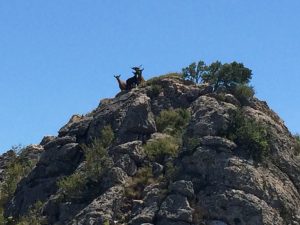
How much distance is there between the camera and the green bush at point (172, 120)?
Answer: 55.2 m

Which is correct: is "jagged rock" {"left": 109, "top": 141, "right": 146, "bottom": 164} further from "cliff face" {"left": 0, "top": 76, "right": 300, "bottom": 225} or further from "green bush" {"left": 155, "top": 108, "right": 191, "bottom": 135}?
"green bush" {"left": 155, "top": 108, "right": 191, "bottom": 135}

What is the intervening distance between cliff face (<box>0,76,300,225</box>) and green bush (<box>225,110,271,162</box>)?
0.08 m

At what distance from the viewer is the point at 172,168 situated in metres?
48.5

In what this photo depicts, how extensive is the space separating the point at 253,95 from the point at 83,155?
14100 millimetres

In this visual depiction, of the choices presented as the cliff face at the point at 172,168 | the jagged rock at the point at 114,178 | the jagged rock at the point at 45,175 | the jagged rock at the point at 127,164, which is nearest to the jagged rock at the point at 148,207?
the cliff face at the point at 172,168

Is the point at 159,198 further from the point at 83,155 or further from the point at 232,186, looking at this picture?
the point at 83,155

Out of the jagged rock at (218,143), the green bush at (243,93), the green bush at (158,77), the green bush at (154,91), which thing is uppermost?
the green bush at (158,77)

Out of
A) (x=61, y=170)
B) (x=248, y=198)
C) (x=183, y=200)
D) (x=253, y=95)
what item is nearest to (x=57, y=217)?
(x=61, y=170)

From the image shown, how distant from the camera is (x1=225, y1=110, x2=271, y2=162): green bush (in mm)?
49656

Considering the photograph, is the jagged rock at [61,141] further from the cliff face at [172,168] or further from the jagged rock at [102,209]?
the jagged rock at [102,209]

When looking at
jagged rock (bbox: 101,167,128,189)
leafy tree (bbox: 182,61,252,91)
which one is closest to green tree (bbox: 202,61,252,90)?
leafy tree (bbox: 182,61,252,91)

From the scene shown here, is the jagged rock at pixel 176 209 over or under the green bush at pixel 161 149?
under

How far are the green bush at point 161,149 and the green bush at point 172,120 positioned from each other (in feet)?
10.7

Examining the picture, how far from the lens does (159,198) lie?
46438mm
